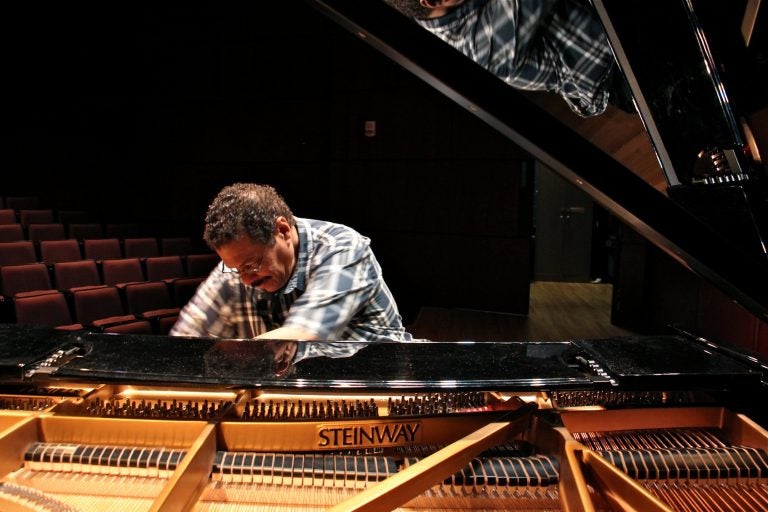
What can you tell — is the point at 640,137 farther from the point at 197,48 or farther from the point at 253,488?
the point at 197,48

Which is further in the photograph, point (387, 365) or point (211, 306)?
point (211, 306)

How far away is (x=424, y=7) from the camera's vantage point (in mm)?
1176

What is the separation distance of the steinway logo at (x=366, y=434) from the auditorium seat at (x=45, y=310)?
2.83m

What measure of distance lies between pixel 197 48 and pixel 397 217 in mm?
3399

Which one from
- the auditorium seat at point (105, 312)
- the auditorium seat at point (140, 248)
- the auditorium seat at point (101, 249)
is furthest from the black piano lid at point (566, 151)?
the auditorium seat at point (140, 248)

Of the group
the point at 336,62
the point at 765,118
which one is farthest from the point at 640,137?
the point at 336,62

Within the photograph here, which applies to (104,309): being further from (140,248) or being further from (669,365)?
(669,365)

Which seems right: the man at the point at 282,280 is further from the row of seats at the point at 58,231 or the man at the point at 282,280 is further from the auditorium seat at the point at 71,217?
the auditorium seat at the point at 71,217

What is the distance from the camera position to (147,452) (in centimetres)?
88

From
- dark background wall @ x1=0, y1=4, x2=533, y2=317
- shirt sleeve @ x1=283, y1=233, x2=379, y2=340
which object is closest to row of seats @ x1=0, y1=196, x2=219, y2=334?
dark background wall @ x1=0, y1=4, x2=533, y2=317

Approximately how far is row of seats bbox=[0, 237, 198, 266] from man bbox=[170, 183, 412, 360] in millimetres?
3460

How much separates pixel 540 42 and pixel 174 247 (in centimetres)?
492

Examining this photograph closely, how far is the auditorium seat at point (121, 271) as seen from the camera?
13.7ft

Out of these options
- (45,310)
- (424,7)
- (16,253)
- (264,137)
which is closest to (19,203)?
(16,253)
